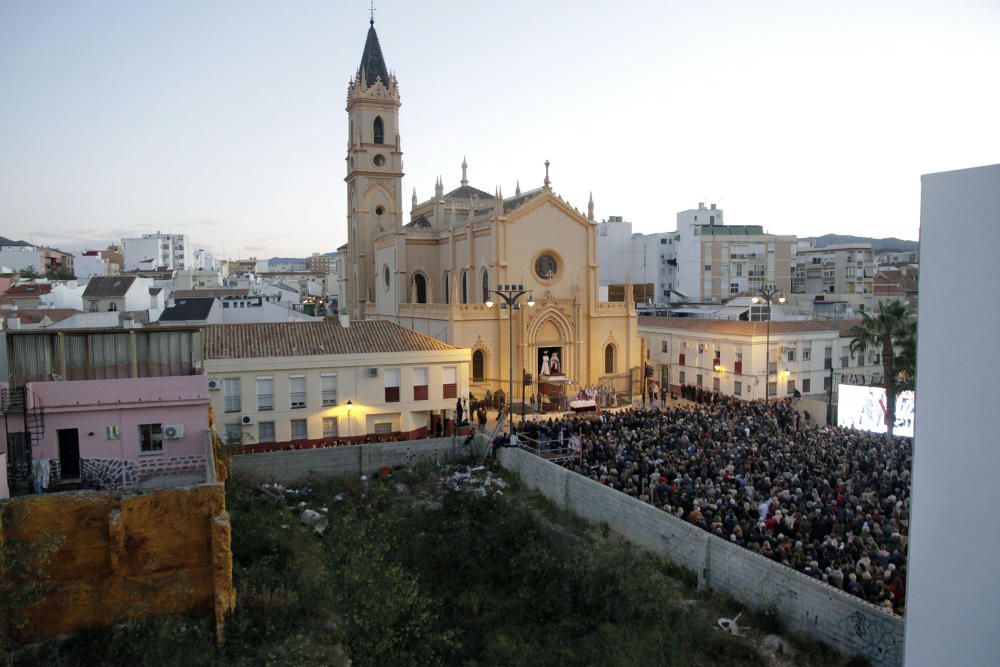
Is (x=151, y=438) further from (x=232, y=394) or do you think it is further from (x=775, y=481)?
(x=775, y=481)

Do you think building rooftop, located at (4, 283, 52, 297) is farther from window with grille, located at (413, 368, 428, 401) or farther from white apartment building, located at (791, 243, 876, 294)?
white apartment building, located at (791, 243, 876, 294)

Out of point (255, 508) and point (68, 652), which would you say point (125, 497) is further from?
point (255, 508)

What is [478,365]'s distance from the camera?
117 feet

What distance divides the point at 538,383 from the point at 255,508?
18.6m

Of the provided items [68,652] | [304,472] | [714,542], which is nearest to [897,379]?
[714,542]

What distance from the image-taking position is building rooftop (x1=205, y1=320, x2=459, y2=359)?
26.2 meters

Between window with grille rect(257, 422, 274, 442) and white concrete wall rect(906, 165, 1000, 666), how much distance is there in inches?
858

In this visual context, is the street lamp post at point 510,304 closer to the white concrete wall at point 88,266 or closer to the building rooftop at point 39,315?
the building rooftop at point 39,315

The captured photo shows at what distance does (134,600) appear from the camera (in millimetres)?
12336

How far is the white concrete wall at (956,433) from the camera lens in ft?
24.3

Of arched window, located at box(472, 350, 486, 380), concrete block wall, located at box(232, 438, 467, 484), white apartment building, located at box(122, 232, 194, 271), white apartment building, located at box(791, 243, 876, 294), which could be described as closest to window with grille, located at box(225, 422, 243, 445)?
concrete block wall, located at box(232, 438, 467, 484)

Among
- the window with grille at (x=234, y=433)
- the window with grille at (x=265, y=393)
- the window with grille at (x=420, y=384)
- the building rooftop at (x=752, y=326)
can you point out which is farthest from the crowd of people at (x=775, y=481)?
the window with grille at (x=234, y=433)

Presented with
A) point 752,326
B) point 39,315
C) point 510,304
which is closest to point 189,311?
point 39,315

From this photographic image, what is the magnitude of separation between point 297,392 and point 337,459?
3489 mm
